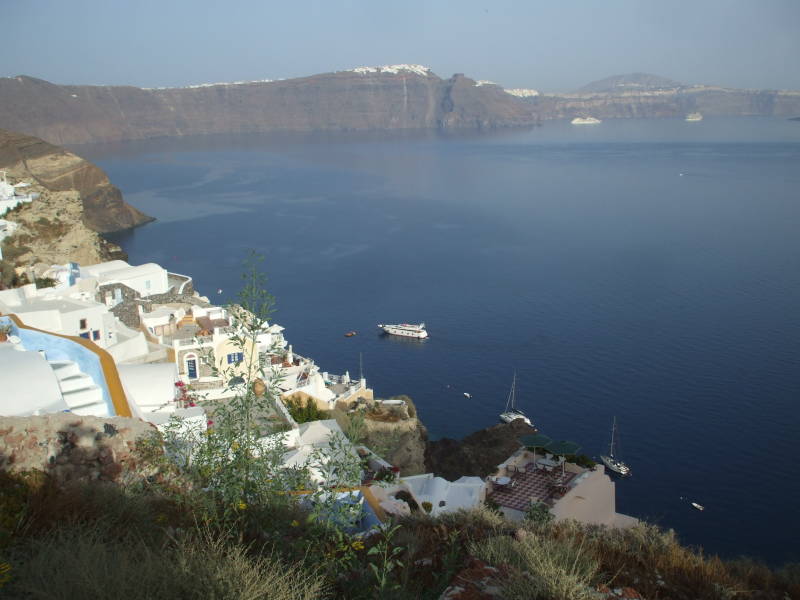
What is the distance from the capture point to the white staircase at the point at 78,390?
7133 millimetres

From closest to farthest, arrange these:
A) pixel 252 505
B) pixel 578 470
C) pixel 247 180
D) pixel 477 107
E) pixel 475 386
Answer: pixel 252 505, pixel 578 470, pixel 475 386, pixel 247 180, pixel 477 107

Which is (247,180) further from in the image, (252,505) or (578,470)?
(252,505)

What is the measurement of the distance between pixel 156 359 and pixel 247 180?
67911 mm

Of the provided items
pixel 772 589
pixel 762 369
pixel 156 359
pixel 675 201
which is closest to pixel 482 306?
pixel 762 369

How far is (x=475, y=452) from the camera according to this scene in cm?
1612

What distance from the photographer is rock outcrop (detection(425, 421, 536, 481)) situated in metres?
15.1

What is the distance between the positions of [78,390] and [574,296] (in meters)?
27.8

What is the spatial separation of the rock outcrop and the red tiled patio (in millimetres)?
2939

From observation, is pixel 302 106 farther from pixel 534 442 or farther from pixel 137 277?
pixel 534 442

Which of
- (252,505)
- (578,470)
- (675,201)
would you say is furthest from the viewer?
(675,201)

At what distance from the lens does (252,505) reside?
423 centimetres

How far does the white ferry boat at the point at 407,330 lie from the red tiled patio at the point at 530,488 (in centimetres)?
1663

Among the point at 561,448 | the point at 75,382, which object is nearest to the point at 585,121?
the point at 561,448

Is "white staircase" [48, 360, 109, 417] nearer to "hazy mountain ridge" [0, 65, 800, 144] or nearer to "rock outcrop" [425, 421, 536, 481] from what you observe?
"rock outcrop" [425, 421, 536, 481]
